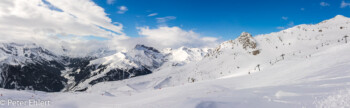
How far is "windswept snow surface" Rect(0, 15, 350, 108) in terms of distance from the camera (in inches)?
449

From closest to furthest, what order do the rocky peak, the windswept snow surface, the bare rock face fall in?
1. the windswept snow surface
2. the bare rock face
3. the rocky peak

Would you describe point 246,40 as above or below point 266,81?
above

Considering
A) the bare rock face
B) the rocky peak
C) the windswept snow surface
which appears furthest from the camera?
the rocky peak

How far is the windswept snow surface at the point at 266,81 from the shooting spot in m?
11.4

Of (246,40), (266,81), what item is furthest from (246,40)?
(266,81)

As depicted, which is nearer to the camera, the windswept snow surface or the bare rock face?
the windswept snow surface

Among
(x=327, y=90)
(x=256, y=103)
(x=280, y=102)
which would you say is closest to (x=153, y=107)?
(x=256, y=103)

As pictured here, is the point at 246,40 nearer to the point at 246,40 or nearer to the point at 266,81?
the point at 246,40

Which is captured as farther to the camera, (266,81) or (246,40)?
(246,40)

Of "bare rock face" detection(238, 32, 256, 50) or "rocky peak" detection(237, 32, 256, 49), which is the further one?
"rocky peak" detection(237, 32, 256, 49)

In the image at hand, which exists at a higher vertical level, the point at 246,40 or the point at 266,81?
the point at 246,40

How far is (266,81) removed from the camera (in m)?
19.5

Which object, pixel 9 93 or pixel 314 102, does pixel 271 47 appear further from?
pixel 9 93

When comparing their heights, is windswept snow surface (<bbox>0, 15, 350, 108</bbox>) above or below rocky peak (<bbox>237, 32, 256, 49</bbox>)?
below
